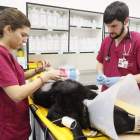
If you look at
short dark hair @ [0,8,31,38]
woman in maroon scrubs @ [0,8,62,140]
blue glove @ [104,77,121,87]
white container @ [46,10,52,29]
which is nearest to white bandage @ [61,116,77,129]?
woman in maroon scrubs @ [0,8,62,140]

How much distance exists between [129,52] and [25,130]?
1.09 m

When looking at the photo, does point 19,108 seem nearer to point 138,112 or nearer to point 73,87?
point 73,87

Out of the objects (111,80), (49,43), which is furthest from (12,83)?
(49,43)

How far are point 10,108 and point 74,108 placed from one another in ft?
1.40

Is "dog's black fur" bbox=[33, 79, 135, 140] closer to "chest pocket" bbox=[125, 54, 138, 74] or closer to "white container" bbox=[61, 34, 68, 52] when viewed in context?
"chest pocket" bbox=[125, 54, 138, 74]

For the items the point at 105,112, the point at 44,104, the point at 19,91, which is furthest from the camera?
the point at 44,104

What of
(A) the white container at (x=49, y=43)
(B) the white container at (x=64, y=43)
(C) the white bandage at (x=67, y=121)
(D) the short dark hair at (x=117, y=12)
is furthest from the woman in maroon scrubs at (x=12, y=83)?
(B) the white container at (x=64, y=43)

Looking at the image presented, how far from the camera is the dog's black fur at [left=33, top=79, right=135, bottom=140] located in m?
0.75

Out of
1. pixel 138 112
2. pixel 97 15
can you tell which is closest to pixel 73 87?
pixel 138 112

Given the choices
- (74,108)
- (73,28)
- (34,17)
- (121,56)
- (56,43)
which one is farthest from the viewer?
(73,28)

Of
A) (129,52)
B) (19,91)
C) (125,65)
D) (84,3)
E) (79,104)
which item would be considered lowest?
(79,104)

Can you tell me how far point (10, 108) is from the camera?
2.94 ft

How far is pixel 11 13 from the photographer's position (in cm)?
85

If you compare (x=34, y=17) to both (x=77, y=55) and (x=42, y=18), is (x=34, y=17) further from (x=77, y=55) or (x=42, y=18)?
(x=77, y=55)
